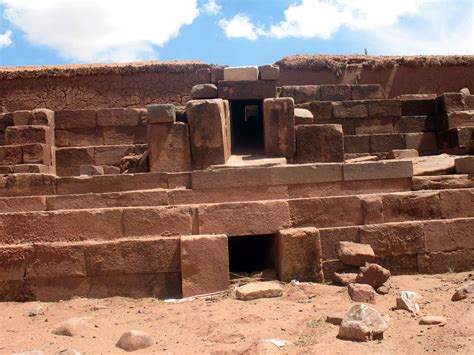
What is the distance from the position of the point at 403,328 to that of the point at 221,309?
1662mm

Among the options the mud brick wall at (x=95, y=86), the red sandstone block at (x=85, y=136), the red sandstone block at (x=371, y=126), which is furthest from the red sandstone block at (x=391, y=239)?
the mud brick wall at (x=95, y=86)

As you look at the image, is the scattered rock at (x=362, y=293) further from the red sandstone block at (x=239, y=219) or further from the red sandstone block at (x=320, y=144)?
the red sandstone block at (x=320, y=144)

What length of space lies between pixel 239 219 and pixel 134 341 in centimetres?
211

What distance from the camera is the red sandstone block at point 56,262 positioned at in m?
5.55

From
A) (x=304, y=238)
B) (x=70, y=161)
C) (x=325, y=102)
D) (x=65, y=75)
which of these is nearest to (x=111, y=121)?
(x=70, y=161)

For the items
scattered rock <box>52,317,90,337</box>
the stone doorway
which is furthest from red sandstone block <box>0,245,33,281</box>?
the stone doorway

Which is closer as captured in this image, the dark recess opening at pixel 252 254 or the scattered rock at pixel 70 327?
the scattered rock at pixel 70 327

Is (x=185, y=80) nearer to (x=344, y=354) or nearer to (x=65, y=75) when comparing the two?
(x=65, y=75)

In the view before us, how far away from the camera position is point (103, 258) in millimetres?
5555

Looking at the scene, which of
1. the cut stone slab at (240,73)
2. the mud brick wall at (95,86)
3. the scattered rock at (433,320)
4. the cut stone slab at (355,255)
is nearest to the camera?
the scattered rock at (433,320)

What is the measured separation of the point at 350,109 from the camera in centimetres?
990

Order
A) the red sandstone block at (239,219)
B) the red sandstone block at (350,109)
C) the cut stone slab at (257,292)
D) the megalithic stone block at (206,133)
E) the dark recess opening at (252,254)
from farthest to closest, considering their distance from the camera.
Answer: the red sandstone block at (350,109), the megalithic stone block at (206,133), the dark recess opening at (252,254), the red sandstone block at (239,219), the cut stone slab at (257,292)

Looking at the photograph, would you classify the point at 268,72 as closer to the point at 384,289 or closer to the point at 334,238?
the point at 334,238

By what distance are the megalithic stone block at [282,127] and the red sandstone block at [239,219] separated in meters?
1.55
